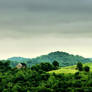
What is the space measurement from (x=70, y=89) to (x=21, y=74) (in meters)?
47.9

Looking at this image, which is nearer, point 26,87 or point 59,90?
point 59,90

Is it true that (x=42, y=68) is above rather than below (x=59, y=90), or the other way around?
above

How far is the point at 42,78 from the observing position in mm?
148875

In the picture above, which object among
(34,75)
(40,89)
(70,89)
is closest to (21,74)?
(34,75)

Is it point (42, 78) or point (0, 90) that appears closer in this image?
point (0, 90)

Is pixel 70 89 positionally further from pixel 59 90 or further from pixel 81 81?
pixel 81 81

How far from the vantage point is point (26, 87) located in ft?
424

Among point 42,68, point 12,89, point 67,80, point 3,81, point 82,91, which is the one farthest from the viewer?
point 42,68

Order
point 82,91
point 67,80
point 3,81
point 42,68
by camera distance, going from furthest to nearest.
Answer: point 42,68 < point 3,81 < point 67,80 < point 82,91

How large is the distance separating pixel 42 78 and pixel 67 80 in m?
18.0

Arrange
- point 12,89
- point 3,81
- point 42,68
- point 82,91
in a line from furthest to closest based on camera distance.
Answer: point 42,68, point 3,81, point 12,89, point 82,91

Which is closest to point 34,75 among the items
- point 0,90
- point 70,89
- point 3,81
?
point 3,81

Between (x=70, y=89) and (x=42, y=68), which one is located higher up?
(x=42, y=68)

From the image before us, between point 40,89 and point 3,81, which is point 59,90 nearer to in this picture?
point 40,89
